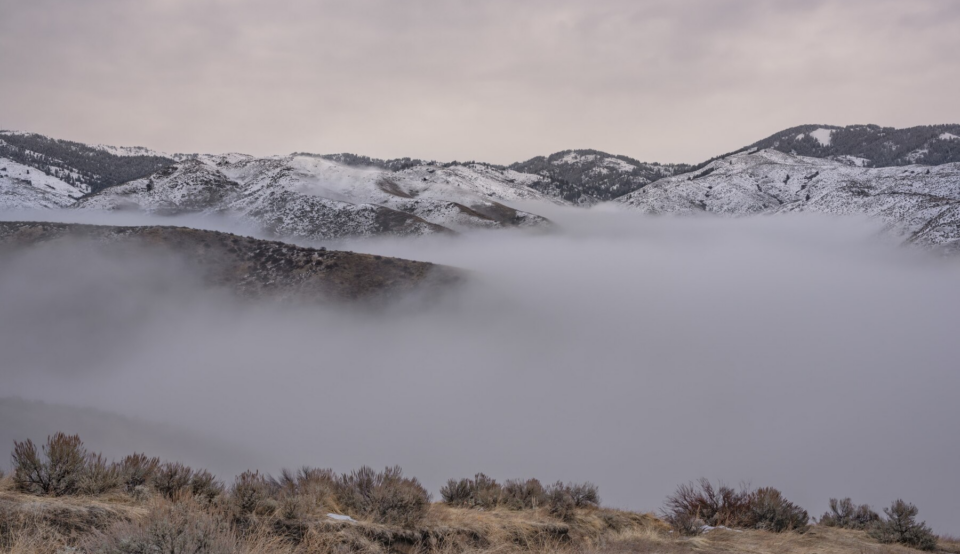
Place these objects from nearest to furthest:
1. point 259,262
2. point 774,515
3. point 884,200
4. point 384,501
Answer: point 384,501
point 774,515
point 259,262
point 884,200

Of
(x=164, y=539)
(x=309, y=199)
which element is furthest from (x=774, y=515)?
(x=309, y=199)

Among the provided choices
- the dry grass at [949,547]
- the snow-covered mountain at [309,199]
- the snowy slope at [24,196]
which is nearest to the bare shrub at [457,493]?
the dry grass at [949,547]

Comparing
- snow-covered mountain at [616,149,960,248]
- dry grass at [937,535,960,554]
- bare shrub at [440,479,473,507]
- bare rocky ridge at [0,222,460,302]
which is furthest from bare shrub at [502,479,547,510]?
snow-covered mountain at [616,149,960,248]

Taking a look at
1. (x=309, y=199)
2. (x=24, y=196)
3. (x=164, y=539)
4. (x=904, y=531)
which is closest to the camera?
(x=164, y=539)

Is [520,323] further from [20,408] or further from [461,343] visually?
[20,408]

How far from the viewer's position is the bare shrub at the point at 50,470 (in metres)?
7.61

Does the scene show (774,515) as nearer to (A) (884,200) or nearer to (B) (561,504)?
(B) (561,504)

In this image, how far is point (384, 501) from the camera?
8.99m

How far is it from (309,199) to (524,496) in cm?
13145

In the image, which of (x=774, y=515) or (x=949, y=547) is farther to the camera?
(x=774, y=515)

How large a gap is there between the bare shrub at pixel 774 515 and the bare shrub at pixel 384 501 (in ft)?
24.3

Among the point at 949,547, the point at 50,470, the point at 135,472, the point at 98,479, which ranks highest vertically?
the point at 50,470

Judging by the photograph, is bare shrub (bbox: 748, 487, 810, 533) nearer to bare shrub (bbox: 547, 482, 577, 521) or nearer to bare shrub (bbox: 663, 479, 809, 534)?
bare shrub (bbox: 663, 479, 809, 534)

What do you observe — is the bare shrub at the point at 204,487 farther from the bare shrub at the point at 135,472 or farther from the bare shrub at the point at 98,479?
the bare shrub at the point at 98,479
